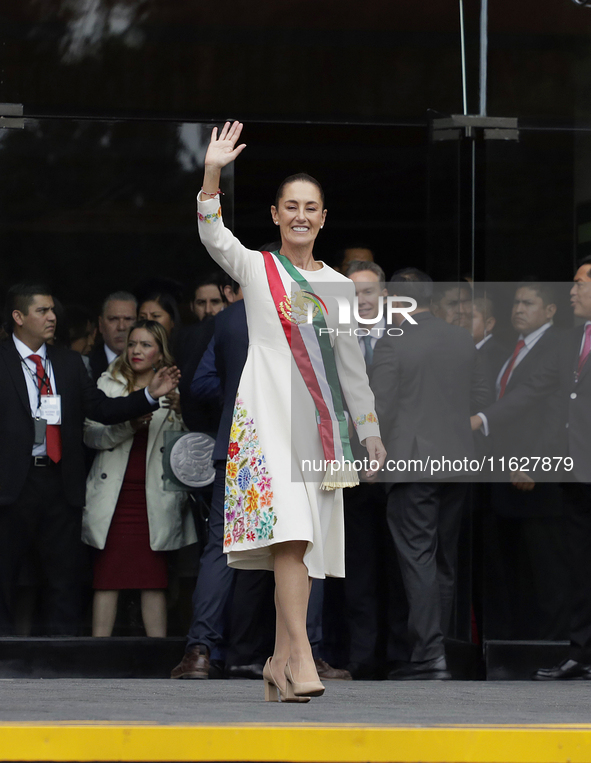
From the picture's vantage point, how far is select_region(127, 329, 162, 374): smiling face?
22.9 feet

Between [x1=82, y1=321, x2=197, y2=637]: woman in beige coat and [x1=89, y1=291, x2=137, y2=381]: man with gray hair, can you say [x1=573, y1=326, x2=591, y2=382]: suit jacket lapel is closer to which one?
[x1=82, y1=321, x2=197, y2=637]: woman in beige coat

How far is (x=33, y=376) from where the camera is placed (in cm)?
675

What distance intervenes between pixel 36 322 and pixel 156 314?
64cm

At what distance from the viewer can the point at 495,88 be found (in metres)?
7.70

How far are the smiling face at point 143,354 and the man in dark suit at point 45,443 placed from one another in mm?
148

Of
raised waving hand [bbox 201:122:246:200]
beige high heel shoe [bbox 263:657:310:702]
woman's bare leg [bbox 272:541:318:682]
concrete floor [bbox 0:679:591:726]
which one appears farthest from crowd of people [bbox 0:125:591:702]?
raised waving hand [bbox 201:122:246:200]

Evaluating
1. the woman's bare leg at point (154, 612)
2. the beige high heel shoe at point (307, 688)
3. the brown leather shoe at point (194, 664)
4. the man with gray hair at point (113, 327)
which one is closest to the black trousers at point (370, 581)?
the brown leather shoe at point (194, 664)

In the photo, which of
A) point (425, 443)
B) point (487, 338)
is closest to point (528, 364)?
point (487, 338)

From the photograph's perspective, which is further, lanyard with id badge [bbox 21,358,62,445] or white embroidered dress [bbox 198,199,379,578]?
lanyard with id badge [bbox 21,358,62,445]

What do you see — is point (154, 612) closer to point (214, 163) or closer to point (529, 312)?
point (529, 312)

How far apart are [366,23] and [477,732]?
16.5ft

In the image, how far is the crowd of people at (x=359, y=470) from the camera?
21.2ft

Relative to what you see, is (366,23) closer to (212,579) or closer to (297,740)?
(212,579)

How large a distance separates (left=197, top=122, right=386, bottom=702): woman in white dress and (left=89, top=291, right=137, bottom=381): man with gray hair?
2.25m
